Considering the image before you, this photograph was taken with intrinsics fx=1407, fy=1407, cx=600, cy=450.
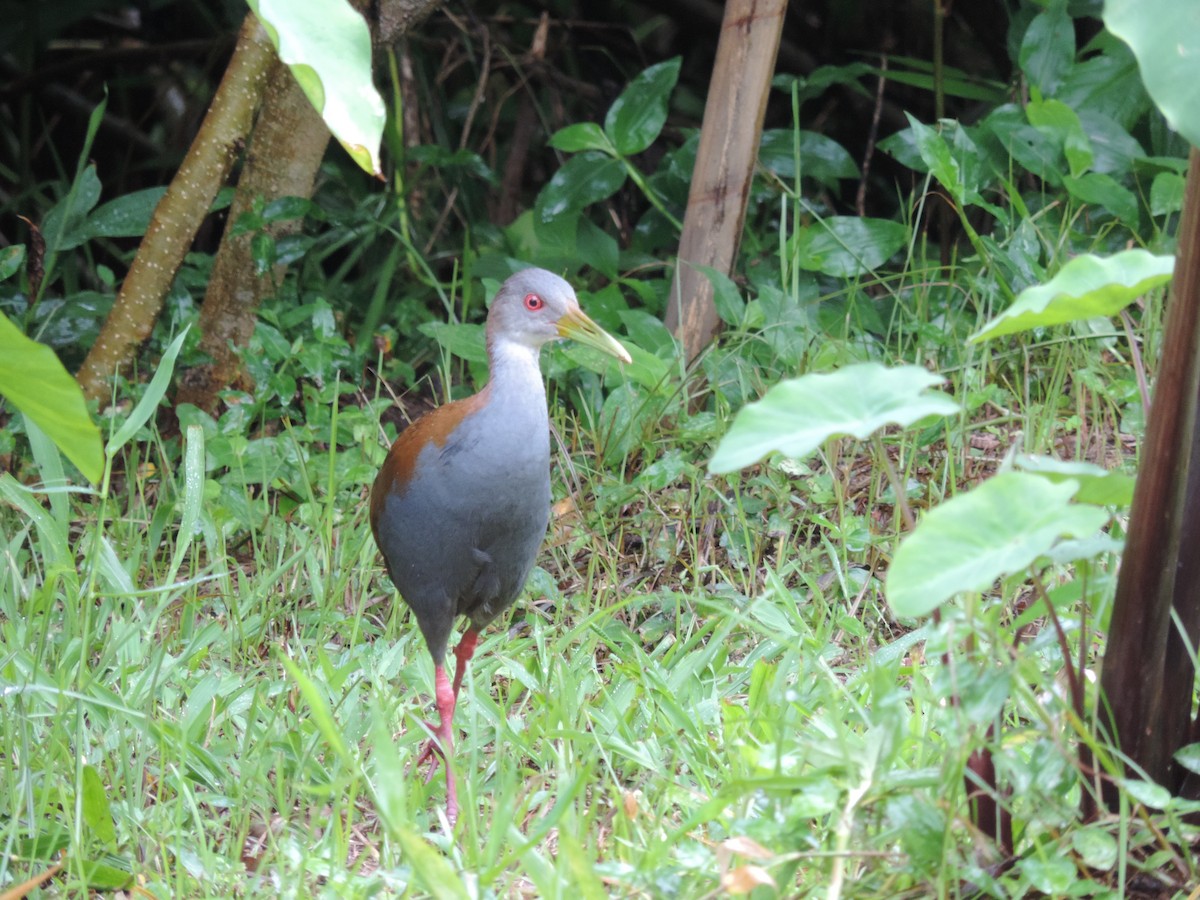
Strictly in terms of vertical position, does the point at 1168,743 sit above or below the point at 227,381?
above

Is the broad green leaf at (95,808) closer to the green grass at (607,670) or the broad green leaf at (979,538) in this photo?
the green grass at (607,670)

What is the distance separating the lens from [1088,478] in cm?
165

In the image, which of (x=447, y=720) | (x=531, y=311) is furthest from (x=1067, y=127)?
(x=447, y=720)

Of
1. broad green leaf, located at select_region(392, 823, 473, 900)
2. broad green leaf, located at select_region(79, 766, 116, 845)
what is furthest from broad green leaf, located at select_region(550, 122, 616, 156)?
broad green leaf, located at select_region(392, 823, 473, 900)

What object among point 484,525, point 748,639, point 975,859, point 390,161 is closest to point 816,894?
point 975,859

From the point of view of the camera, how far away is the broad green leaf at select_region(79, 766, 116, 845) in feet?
7.63

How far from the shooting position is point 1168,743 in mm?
1909

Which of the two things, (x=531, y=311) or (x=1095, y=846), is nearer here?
(x=1095, y=846)

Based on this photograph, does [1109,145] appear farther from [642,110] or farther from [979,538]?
[979,538]

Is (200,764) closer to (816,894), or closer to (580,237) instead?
(816,894)

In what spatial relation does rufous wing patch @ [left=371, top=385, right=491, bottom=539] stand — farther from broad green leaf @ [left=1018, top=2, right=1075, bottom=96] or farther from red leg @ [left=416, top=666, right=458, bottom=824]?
broad green leaf @ [left=1018, top=2, right=1075, bottom=96]

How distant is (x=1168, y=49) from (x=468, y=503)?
1623 millimetres

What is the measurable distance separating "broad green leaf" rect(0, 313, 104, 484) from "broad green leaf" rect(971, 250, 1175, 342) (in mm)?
1098

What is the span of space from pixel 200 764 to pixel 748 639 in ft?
4.18
